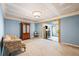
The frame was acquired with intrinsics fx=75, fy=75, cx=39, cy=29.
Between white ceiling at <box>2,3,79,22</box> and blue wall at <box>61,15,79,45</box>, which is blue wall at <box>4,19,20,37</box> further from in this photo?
blue wall at <box>61,15,79,45</box>

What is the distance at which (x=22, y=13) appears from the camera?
8.92 ft

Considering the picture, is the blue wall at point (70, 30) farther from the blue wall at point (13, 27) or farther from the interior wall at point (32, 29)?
the blue wall at point (13, 27)

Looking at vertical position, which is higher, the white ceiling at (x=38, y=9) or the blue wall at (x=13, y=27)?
the white ceiling at (x=38, y=9)

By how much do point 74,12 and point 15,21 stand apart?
2142 mm

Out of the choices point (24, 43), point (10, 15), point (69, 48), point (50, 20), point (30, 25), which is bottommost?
point (69, 48)

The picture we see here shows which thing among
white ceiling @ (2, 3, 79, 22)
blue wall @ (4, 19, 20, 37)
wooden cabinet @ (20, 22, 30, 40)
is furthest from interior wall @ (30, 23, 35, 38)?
blue wall @ (4, 19, 20, 37)

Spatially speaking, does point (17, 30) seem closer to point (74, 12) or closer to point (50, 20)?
point (50, 20)

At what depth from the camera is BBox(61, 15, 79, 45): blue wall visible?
109 inches

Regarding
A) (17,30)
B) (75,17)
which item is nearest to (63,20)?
(75,17)

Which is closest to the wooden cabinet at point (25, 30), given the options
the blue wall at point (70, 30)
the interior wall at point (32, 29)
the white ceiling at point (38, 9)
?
the interior wall at point (32, 29)

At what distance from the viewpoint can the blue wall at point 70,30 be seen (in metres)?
2.78

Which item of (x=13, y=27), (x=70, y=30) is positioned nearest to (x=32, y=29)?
(x=13, y=27)

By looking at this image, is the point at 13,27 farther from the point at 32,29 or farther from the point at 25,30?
the point at 32,29

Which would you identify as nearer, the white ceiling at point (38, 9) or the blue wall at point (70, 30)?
the white ceiling at point (38, 9)
